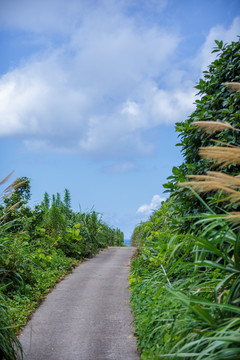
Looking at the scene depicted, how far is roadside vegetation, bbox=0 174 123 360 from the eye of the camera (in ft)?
17.7

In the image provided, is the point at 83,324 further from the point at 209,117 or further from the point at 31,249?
the point at 31,249

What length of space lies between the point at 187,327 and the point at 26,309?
3581 mm

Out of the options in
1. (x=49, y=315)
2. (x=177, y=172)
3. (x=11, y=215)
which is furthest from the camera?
(x=11, y=215)

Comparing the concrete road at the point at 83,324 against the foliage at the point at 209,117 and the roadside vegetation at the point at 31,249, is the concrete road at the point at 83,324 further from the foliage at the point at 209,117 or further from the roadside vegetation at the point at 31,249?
the foliage at the point at 209,117

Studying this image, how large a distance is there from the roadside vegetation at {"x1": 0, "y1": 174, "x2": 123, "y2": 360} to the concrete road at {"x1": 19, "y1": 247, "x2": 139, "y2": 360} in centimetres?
25

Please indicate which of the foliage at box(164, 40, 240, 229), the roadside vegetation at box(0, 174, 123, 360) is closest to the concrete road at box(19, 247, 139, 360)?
the roadside vegetation at box(0, 174, 123, 360)

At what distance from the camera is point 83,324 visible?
546cm

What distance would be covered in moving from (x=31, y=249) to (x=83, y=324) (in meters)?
4.13

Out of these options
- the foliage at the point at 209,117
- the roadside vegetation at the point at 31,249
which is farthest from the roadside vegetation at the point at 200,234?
the roadside vegetation at the point at 31,249

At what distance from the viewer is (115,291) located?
23.9 feet

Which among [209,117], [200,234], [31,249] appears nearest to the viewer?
[200,234]

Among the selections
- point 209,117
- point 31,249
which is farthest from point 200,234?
point 31,249

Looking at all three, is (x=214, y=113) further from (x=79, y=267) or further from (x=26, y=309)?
(x=79, y=267)

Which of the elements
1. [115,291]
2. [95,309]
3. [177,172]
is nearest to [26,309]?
[95,309]
